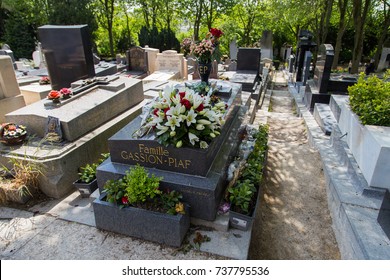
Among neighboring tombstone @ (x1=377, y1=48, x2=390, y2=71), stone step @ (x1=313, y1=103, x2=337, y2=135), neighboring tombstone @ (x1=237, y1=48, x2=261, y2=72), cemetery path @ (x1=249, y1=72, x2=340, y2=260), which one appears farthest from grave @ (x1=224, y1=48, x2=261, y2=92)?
neighboring tombstone @ (x1=377, y1=48, x2=390, y2=71)

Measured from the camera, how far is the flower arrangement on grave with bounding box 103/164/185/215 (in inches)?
136

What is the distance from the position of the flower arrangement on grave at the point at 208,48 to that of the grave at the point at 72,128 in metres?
2.21

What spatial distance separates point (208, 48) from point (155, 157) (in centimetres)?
285

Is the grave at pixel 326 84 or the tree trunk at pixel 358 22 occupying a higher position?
the tree trunk at pixel 358 22

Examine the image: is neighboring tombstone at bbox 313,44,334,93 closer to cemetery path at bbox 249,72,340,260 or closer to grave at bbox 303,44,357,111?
grave at bbox 303,44,357,111

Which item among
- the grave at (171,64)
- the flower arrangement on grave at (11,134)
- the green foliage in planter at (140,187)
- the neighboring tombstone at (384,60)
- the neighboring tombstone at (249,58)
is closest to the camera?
the green foliage in planter at (140,187)

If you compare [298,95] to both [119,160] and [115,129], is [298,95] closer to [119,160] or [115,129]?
[115,129]

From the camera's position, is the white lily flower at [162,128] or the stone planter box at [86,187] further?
the stone planter box at [86,187]

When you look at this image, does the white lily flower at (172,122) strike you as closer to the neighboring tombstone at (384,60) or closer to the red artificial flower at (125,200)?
the red artificial flower at (125,200)

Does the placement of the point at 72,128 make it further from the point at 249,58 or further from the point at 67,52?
the point at 249,58

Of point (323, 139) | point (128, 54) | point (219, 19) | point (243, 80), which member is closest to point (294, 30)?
point (219, 19)

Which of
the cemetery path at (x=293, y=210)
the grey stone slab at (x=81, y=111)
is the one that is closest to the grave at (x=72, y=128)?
the grey stone slab at (x=81, y=111)

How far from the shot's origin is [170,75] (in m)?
13.5

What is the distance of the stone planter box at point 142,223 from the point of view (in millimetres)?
3432
